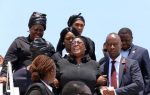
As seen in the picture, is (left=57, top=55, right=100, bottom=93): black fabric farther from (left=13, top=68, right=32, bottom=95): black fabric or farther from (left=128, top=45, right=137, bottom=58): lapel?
(left=128, top=45, right=137, bottom=58): lapel

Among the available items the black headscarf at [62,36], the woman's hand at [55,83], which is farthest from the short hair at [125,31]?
the woman's hand at [55,83]

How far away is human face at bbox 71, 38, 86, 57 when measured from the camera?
831 centimetres

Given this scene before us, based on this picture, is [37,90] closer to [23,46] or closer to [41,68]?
[41,68]

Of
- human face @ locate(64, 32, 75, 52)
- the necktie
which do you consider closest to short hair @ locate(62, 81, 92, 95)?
the necktie

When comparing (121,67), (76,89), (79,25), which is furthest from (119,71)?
(76,89)

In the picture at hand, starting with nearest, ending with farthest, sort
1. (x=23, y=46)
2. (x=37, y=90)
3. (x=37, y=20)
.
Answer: (x=37, y=90) → (x=23, y=46) → (x=37, y=20)

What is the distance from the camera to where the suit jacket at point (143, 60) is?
31.1 ft

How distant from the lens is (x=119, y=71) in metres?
8.57

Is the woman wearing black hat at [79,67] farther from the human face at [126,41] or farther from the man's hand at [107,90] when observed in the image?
the human face at [126,41]

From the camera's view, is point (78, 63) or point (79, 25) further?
point (79, 25)

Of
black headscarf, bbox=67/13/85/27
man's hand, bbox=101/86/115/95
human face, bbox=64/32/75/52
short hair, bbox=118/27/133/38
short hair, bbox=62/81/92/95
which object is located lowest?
man's hand, bbox=101/86/115/95

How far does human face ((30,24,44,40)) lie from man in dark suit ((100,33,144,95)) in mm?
1187

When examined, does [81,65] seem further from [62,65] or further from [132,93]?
[132,93]

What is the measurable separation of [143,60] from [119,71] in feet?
3.97
